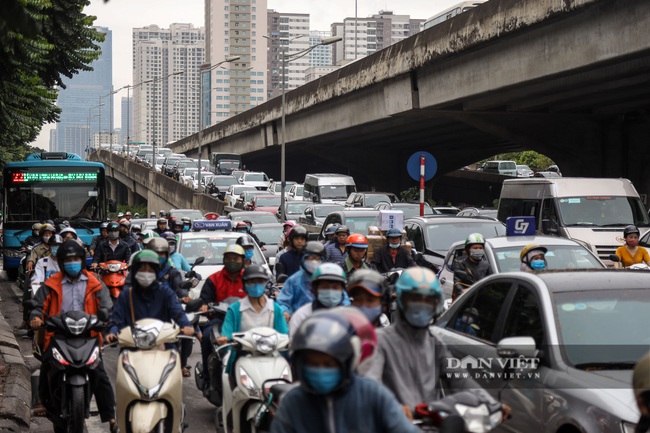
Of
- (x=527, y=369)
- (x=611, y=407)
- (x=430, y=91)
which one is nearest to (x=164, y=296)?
(x=527, y=369)

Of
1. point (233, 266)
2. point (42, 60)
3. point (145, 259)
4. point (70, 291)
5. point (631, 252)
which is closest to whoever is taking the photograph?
point (145, 259)

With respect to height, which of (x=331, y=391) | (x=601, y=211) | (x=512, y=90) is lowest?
(x=331, y=391)

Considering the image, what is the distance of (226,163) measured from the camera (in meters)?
72.1

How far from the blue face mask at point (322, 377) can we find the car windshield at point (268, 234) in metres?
20.8

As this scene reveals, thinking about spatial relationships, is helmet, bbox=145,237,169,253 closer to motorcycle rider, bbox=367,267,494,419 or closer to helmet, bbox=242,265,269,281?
helmet, bbox=242,265,269,281

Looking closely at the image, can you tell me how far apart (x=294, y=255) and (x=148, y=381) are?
5853 mm

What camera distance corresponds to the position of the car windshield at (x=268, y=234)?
980 inches

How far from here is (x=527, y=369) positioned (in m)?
6.70

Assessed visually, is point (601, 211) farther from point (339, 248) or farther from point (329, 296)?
point (329, 296)

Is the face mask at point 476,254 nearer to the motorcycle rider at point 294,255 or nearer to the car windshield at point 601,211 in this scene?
the motorcycle rider at point 294,255

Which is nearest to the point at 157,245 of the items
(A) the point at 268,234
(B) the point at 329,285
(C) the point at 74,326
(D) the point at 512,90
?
(C) the point at 74,326

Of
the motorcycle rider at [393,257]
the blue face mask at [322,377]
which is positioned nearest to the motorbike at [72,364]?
the blue face mask at [322,377]

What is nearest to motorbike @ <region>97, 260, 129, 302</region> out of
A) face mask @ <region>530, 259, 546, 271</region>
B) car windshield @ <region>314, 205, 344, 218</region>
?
face mask @ <region>530, 259, 546, 271</region>

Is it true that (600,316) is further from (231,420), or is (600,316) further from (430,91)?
(430,91)
